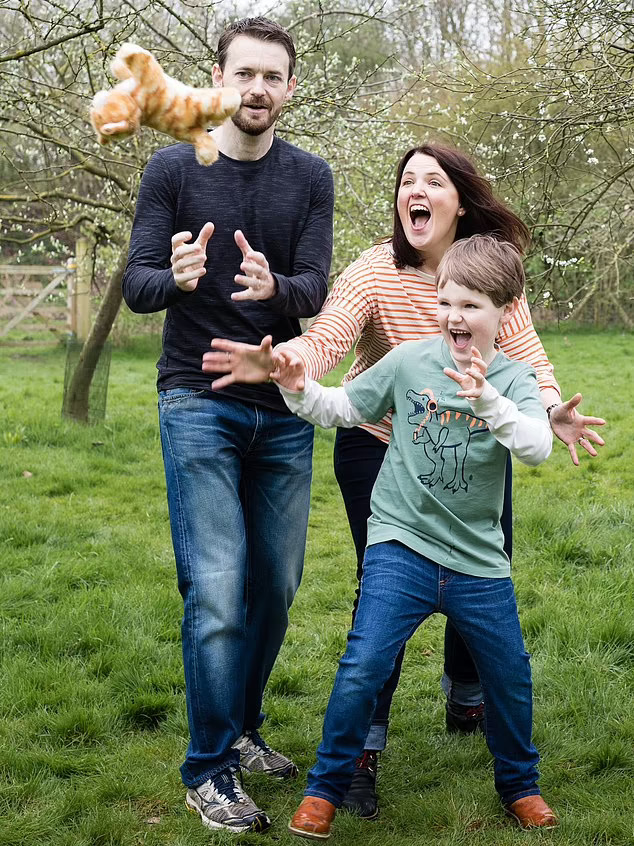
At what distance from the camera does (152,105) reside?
2096 mm

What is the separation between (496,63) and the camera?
1254 cm

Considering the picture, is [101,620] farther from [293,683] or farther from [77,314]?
[77,314]

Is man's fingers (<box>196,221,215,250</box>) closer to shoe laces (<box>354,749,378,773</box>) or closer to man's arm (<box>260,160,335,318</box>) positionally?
man's arm (<box>260,160,335,318</box>)

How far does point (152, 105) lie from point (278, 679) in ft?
8.04

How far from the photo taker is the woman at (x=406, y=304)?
9.24ft

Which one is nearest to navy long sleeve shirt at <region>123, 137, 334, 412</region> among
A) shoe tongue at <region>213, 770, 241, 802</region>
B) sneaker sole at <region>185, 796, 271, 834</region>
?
shoe tongue at <region>213, 770, 241, 802</region>

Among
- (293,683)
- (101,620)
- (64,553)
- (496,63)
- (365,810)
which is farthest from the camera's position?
(496,63)

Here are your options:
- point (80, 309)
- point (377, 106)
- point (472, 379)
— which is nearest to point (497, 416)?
point (472, 379)

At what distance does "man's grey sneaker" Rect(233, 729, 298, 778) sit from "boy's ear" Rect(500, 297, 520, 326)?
1.57 metres

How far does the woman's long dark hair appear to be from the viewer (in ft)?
9.45

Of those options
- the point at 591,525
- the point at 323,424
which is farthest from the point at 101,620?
the point at 591,525

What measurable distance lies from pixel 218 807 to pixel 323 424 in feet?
3.75

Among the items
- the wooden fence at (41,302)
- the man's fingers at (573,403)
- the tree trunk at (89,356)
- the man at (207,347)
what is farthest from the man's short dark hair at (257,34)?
the wooden fence at (41,302)

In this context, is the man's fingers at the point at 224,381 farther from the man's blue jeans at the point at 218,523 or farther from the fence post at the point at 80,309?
the fence post at the point at 80,309
